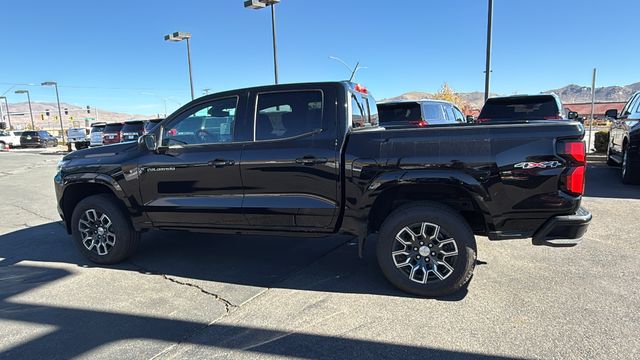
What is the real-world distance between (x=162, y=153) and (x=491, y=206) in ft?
10.9

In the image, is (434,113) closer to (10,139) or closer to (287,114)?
(287,114)

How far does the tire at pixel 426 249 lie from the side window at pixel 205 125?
1887mm

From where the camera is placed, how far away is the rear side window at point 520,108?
909 centimetres

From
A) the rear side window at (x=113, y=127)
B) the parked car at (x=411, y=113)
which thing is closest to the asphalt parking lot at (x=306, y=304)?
the parked car at (x=411, y=113)

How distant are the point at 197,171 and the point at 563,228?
11.2 feet

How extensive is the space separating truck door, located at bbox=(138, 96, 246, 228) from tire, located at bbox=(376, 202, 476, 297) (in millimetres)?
1534

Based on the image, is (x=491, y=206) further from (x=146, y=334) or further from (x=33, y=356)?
(x=33, y=356)

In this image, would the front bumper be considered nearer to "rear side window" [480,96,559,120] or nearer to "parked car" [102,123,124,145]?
"rear side window" [480,96,559,120]

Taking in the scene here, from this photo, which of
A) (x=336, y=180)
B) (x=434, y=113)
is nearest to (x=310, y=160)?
(x=336, y=180)

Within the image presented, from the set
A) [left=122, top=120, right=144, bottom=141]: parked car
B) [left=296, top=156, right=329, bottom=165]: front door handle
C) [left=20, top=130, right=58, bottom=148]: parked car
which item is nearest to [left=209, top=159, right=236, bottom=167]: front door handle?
[left=296, top=156, right=329, bottom=165]: front door handle

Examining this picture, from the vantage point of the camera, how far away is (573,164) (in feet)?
11.2

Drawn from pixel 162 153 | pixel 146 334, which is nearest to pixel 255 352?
pixel 146 334

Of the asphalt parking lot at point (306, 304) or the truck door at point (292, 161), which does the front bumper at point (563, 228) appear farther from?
the truck door at point (292, 161)

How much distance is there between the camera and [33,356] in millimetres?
3016
